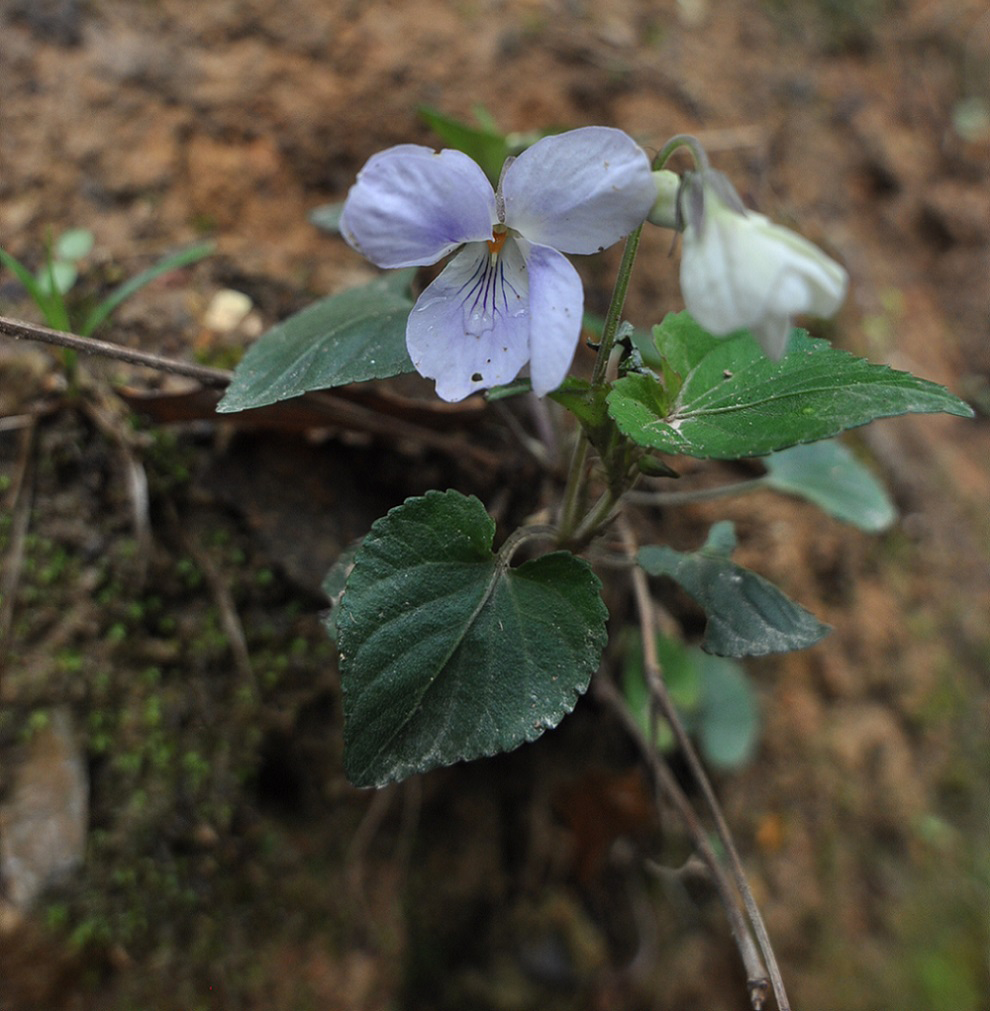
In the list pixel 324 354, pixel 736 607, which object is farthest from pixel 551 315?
pixel 736 607

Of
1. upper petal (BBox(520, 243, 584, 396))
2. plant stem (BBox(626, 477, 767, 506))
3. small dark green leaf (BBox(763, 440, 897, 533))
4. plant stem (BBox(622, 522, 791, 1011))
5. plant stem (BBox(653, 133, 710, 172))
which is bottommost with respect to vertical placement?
plant stem (BBox(622, 522, 791, 1011))

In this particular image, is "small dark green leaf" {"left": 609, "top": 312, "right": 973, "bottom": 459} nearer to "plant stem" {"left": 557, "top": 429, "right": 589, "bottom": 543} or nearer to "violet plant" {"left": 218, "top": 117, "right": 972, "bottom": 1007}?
"violet plant" {"left": 218, "top": 117, "right": 972, "bottom": 1007}

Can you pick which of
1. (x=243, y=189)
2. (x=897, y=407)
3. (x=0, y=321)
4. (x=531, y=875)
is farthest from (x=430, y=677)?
(x=243, y=189)

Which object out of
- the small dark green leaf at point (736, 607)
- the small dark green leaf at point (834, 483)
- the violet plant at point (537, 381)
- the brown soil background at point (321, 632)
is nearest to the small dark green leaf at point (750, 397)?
the violet plant at point (537, 381)

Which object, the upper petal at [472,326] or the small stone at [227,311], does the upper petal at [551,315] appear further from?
the small stone at [227,311]

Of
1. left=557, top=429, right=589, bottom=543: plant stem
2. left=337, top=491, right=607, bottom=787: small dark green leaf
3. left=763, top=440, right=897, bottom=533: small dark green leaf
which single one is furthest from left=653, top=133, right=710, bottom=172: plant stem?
left=763, top=440, right=897, bottom=533: small dark green leaf

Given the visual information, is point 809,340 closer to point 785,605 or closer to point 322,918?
point 785,605

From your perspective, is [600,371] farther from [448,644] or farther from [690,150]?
[448,644]

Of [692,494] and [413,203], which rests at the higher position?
[413,203]
